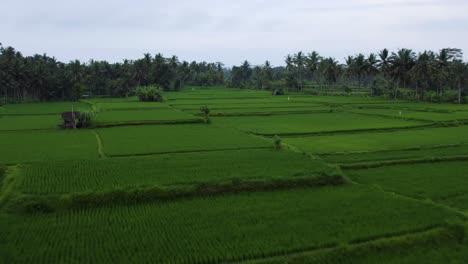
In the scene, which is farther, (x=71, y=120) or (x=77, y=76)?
(x=77, y=76)

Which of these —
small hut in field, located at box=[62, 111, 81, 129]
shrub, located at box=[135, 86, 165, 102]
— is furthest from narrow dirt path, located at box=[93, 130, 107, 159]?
shrub, located at box=[135, 86, 165, 102]

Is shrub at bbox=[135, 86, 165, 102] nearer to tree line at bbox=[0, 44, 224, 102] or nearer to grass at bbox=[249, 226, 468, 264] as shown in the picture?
tree line at bbox=[0, 44, 224, 102]

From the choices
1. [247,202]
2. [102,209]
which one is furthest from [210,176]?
[102,209]

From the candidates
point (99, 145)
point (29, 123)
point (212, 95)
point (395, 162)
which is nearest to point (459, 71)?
point (212, 95)

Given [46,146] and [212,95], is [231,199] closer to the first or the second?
[46,146]

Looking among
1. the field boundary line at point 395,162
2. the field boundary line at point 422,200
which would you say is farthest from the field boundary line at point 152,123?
the field boundary line at point 422,200

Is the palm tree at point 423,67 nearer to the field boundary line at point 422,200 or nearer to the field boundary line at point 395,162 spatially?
the field boundary line at point 395,162

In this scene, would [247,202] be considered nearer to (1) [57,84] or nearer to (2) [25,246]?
(2) [25,246]
